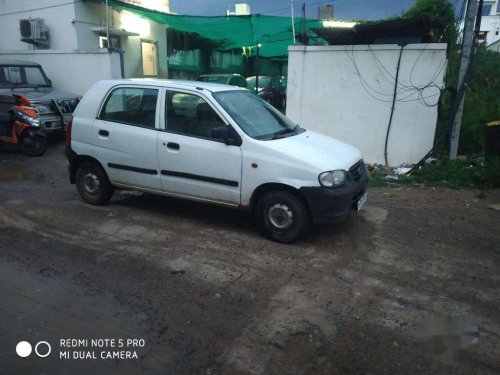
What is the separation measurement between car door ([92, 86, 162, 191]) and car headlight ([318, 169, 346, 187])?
2.15 meters

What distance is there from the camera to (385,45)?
853 centimetres

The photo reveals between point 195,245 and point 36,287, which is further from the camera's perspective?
point 195,245

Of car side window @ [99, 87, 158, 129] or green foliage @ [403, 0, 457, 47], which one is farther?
green foliage @ [403, 0, 457, 47]

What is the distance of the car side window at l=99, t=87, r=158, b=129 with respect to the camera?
5.54 metres

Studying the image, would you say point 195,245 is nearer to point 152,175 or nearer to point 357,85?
point 152,175

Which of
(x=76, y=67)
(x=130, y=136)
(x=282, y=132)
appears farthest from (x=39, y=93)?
(x=282, y=132)

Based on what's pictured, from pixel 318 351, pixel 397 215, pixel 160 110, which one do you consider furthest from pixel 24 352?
pixel 397 215

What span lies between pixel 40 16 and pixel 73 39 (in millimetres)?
1469

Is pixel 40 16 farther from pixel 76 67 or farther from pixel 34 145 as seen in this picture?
pixel 34 145

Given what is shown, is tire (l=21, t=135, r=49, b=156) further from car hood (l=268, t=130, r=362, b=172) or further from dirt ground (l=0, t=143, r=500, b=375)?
car hood (l=268, t=130, r=362, b=172)

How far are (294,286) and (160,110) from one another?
2.86 m

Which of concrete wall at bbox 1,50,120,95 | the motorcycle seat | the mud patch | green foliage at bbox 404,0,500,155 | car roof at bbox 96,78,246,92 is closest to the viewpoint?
car roof at bbox 96,78,246,92

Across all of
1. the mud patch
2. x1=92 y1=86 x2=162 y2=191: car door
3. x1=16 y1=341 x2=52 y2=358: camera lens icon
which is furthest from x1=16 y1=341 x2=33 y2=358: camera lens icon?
the mud patch

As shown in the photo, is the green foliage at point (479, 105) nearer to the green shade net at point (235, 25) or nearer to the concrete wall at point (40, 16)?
the green shade net at point (235, 25)
